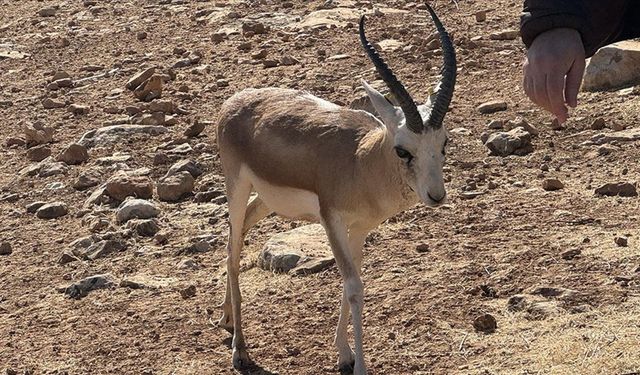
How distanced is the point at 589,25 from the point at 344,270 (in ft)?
10.4

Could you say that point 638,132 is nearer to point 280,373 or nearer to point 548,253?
point 548,253

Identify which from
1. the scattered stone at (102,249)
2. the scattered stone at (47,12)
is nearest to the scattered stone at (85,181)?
the scattered stone at (102,249)

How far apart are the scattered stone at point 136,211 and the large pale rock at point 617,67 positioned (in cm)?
421

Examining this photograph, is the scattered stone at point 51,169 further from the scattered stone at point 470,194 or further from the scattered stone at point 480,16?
the scattered stone at point 480,16

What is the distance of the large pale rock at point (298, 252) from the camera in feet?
29.1

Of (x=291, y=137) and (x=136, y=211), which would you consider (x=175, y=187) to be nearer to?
(x=136, y=211)

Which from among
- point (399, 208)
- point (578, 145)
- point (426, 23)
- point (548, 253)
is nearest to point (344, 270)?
point (399, 208)

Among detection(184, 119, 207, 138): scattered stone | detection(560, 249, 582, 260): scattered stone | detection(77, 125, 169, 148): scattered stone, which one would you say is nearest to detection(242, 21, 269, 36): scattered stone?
detection(77, 125, 169, 148): scattered stone

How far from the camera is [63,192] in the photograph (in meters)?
11.7

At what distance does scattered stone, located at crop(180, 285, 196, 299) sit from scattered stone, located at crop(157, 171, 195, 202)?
219 centimetres

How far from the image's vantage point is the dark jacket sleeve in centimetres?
412

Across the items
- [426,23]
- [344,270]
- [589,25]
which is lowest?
[426,23]

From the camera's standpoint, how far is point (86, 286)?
366 inches

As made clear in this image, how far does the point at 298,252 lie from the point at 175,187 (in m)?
2.31
